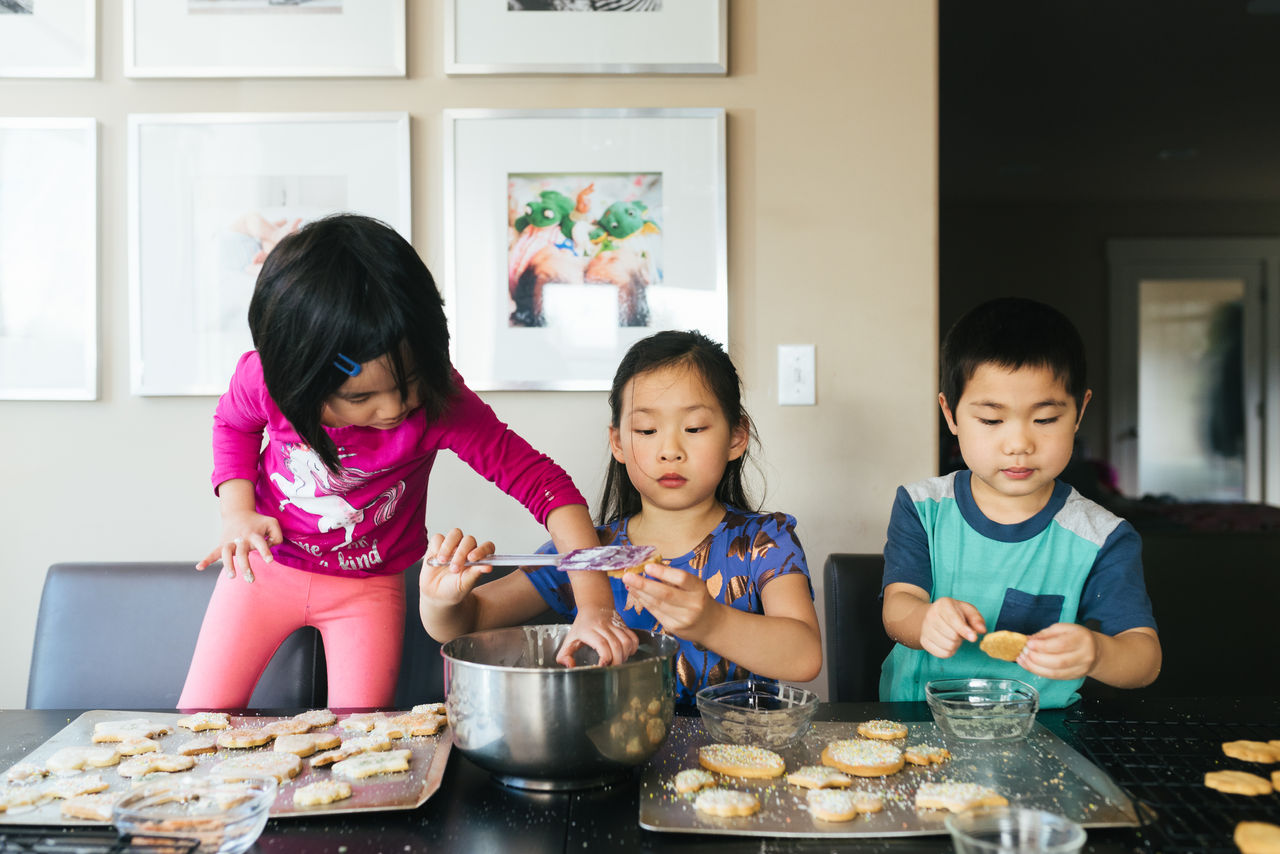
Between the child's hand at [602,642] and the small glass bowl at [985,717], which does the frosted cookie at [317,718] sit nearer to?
the child's hand at [602,642]

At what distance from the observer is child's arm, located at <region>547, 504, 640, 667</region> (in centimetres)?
96

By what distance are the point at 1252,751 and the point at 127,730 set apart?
1.04m

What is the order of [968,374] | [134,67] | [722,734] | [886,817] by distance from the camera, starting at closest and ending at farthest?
[886,817], [722,734], [968,374], [134,67]

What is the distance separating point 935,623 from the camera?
Result: 1058mm

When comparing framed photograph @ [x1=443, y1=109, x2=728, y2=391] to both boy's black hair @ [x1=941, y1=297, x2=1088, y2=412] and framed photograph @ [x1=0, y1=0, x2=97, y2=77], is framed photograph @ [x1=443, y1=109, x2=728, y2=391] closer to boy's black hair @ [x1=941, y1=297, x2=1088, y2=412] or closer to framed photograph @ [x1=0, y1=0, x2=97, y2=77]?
boy's black hair @ [x1=941, y1=297, x2=1088, y2=412]

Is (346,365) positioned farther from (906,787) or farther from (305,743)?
(906,787)

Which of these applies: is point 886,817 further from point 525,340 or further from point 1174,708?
point 525,340

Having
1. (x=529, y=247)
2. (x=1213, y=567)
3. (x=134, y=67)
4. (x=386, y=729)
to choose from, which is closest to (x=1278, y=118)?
(x=1213, y=567)

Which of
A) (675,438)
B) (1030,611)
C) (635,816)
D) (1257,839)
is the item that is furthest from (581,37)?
(1257,839)

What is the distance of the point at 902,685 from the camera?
1.35m

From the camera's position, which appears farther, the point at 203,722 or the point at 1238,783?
the point at 203,722

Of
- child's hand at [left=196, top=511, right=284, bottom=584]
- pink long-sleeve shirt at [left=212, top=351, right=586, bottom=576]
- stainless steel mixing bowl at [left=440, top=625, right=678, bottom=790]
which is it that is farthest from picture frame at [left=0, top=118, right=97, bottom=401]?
stainless steel mixing bowl at [left=440, top=625, right=678, bottom=790]

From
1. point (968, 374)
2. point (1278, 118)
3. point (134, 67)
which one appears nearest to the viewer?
point (968, 374)

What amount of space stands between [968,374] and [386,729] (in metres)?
0.88
